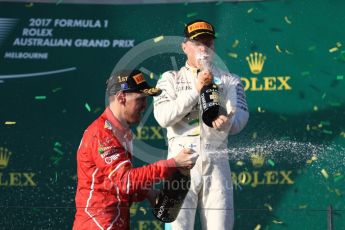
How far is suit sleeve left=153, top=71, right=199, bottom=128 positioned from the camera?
207 inches

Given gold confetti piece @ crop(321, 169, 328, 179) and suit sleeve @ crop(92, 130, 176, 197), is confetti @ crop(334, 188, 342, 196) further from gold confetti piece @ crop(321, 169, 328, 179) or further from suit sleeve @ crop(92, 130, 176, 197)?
suit sleeve @ crop(92, 130, 176, 197)

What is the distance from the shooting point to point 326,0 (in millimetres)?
7004

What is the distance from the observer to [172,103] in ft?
17.5

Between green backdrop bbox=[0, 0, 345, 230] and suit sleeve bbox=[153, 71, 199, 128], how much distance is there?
1402mm

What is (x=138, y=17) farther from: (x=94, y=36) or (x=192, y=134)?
(x=192, y=134)

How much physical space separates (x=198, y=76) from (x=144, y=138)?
1.75 m

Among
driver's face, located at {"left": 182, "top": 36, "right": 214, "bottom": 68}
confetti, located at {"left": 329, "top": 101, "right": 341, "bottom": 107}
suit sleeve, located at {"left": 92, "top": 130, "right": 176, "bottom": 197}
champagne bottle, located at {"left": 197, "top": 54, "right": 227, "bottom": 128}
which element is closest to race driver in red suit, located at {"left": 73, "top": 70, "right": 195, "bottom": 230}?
suit sleeve, located at {"left": 92, "top": 130, "right": 176, "bottom": 197}

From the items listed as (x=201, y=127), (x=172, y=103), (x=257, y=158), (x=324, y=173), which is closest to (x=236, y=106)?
(x=201, y=127)

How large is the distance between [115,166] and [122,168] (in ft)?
0.11

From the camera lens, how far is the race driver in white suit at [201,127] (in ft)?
17.3

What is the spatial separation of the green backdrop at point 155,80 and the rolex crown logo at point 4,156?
16mm

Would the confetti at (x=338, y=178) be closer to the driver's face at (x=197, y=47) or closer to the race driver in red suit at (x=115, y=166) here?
the driver's face at (x=197, y=47)

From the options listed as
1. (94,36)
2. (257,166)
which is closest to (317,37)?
(257,166)

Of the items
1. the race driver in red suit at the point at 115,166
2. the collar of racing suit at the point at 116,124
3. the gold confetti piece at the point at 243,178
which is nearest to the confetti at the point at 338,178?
the gold confetti piece at the point at 243,178
